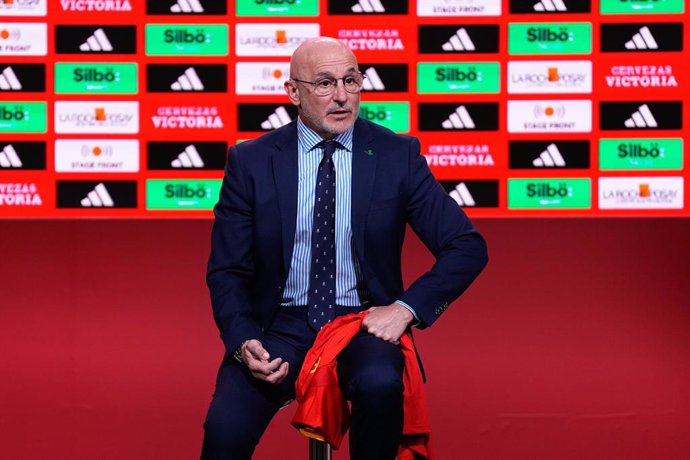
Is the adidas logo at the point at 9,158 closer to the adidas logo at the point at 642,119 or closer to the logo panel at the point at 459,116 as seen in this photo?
the logo panel at the point at 459,116

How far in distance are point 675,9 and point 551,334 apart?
120 centimetres

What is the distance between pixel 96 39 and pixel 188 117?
417 mm

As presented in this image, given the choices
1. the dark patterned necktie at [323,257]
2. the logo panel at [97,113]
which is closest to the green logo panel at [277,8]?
the logo panel at [97,113]

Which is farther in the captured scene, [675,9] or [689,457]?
[675,9]

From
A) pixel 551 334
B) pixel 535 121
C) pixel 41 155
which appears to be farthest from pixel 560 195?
pixel 41 155

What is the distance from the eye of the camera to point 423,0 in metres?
3.39

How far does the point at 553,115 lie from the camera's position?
339cm

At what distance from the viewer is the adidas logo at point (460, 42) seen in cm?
338

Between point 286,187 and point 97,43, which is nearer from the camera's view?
point 286,187

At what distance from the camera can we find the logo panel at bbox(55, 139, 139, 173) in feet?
11.2

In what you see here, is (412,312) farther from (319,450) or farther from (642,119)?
(642,119)

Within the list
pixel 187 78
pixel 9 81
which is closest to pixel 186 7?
pixel 187 78

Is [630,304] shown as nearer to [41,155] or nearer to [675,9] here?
[675,9]

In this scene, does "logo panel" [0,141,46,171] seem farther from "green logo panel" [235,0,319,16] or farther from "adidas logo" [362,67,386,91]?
"adidas logo" [362,67,386,91]
